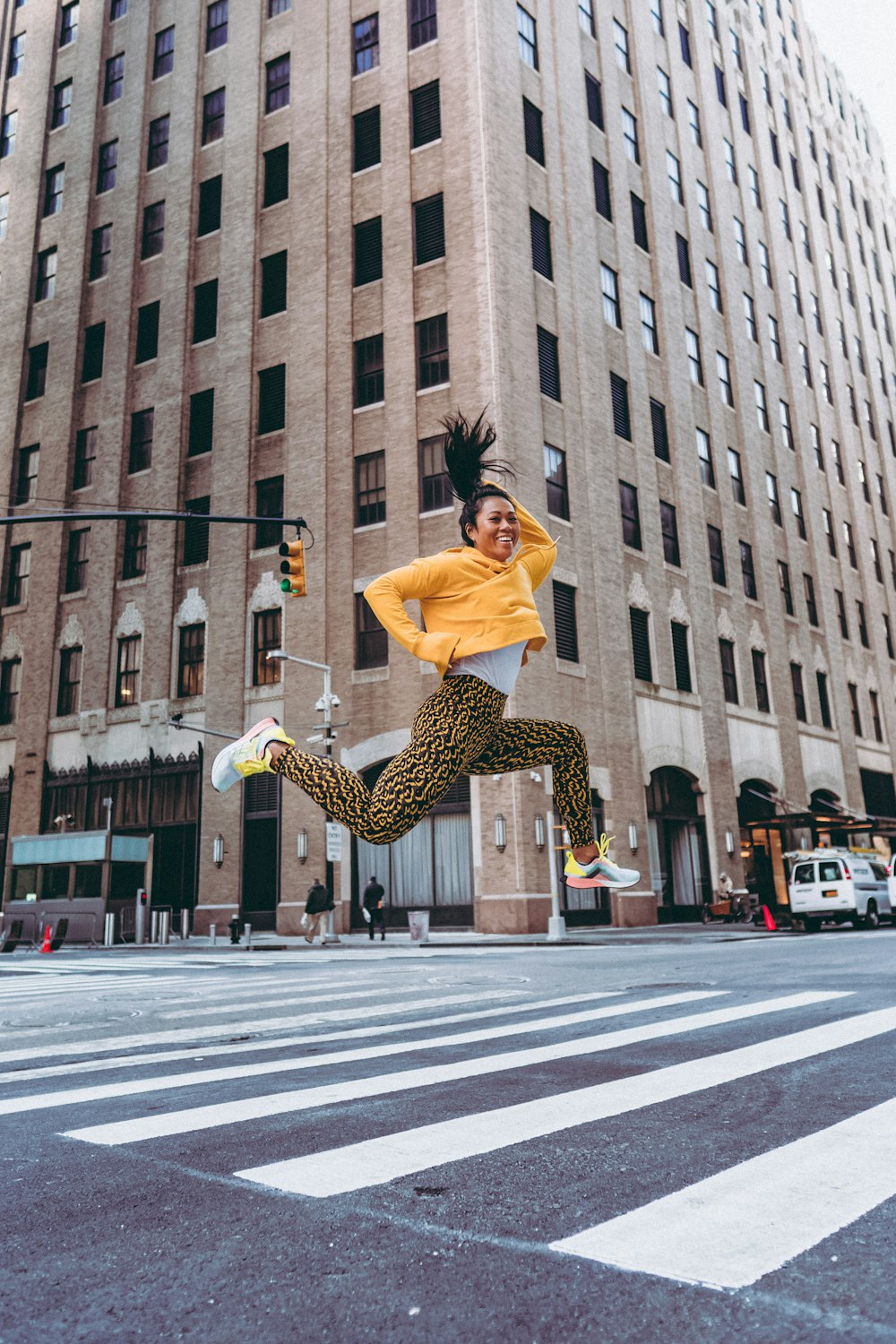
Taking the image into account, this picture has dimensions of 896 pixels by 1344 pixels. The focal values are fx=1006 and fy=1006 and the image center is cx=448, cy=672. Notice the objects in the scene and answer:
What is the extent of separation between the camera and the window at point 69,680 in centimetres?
3631

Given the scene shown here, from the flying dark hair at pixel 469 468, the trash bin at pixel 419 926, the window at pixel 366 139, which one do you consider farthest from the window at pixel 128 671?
the flying dark hair at pixel 469 468

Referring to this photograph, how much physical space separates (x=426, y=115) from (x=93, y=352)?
52.0 feet

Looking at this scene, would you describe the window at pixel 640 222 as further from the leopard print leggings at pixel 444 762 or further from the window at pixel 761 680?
the leopard print leggings at pixel 444 762

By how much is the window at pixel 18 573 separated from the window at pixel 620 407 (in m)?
22.7

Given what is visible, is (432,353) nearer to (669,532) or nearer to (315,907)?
(669,532)

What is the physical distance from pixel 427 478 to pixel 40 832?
60.2 feet

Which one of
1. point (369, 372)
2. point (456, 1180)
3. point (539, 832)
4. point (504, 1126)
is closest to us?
point (456, 1180)

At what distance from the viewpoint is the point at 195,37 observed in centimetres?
3969

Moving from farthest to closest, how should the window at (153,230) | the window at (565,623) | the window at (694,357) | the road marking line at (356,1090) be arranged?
1. the window at (694,357)
2. the window at (153,230)
3. the window at (565,623)
4. the road marking line at (356,1090)

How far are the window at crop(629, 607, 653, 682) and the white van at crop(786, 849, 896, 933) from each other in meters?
8.15

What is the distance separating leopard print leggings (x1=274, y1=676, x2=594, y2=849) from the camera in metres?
4.98

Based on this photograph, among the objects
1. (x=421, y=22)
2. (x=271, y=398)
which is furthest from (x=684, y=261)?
(x=271, y=398)

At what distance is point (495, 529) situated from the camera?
5.45 meters

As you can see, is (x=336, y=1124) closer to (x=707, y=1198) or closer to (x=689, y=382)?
(x=707, y=1198)
